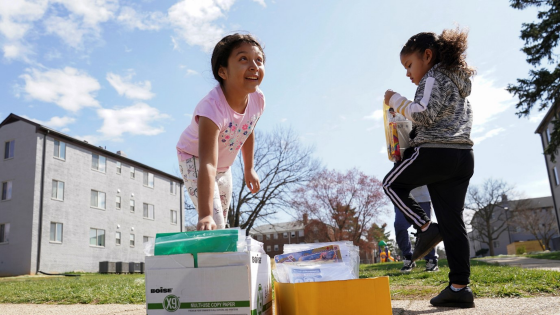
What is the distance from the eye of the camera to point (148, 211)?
1391 inches

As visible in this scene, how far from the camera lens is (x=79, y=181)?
28109 millimetres

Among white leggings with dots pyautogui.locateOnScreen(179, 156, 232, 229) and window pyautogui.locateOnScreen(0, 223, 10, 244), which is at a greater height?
window pyautogui.locateOnScreen(0, 223, 10, 244)

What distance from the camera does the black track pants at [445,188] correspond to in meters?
2.57

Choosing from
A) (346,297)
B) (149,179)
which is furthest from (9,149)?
(346,297)

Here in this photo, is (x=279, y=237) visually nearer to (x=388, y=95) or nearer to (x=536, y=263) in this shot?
(x=536, y=263)

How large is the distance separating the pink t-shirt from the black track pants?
42.7 inches

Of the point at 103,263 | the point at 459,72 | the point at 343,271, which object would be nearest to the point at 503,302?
the point at 343,271

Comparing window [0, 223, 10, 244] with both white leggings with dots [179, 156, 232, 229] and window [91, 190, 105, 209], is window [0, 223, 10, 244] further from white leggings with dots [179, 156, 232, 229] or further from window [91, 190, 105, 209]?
white leggings with dots [179, 156, 232, 229]

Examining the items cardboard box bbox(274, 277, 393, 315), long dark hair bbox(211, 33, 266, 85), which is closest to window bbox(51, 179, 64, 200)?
long dark hair bbox(211, 33, 266, 85)

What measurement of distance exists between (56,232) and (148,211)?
10126 millimetres

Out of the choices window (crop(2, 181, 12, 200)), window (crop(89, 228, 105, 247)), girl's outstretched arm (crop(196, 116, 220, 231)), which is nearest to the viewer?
girl's outstretched arm (crop(196, 116, 220, 231))

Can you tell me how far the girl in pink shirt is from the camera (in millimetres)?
2451

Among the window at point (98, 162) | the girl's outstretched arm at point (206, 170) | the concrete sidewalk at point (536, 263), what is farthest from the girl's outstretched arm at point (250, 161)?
the window at point (98, 162)

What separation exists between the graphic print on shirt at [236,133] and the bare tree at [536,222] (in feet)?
201
